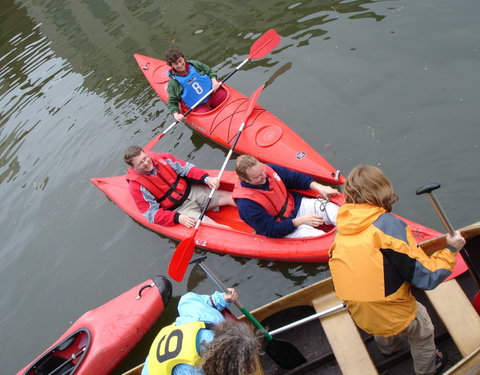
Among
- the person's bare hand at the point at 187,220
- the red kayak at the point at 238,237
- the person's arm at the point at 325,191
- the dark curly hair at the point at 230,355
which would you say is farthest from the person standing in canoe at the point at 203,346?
the person's bare hand at the point at 187,220

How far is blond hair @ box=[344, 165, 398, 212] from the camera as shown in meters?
2.30

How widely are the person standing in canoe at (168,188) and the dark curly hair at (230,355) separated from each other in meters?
2.72

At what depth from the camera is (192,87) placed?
251 inches

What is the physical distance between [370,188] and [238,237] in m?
2.49

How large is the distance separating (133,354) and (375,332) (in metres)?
2.90

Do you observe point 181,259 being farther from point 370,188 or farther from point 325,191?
point 370,188

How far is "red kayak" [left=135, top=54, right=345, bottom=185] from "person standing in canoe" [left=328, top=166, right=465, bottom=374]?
2.29 meters

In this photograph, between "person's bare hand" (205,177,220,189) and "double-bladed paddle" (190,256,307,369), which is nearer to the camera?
"double-bladed paddle" (190,256,307,369)

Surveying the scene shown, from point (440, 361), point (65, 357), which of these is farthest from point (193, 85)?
point (440, 361)

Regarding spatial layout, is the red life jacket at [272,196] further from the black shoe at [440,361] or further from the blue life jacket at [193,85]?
the blue life jacket at [193,85]

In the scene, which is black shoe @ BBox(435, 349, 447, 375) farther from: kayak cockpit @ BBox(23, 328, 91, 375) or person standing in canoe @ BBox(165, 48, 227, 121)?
person standing in canoe @ BBox(165, 48, 227, 121)

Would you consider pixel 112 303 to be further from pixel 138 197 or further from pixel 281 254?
pixel 281 254

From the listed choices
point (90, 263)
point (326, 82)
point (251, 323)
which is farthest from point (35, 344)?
point (326, 82)

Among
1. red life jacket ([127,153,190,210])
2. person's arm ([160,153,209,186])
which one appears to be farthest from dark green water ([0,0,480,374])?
person's arm ([160,153,209,186])
